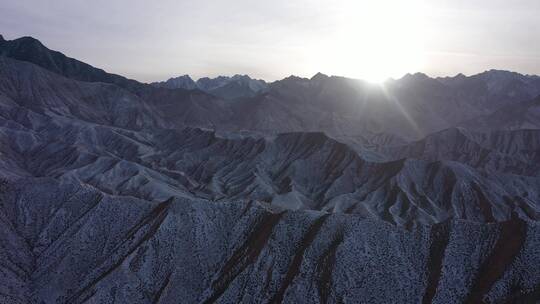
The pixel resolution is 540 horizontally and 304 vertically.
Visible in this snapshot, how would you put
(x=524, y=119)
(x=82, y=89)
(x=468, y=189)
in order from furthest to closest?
(x=82, y=89) < (x=524, y=119) < (x=468, y=189)

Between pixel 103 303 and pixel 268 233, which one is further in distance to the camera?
pixel 268 233

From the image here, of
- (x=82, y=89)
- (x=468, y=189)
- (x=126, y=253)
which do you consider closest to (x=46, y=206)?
(x=126, y=253)

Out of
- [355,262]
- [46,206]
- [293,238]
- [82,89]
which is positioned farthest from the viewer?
[82,89]

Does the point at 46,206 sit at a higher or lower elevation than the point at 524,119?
higher

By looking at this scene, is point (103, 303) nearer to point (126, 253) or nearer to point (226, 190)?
Answer: point (126, 253)

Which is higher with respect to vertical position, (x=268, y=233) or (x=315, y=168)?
(x=268, y=233)

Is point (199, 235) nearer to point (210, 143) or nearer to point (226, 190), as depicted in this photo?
point (226, 190)

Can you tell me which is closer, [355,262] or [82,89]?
[355,262]

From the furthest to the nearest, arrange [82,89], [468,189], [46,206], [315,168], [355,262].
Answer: [82,89], [315,168], [468,189], [46,206], [355,262]

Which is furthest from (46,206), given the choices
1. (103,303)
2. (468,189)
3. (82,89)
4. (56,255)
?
(82,89)
